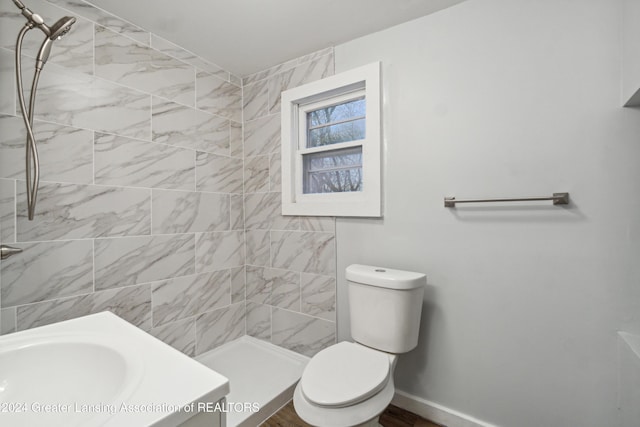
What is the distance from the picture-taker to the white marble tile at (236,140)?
2.21 meters

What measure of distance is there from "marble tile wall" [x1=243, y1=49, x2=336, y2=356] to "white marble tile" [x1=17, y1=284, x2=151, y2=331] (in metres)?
0.77

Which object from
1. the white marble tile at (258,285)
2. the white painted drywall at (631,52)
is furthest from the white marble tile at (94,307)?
the white painted drywall at (631,52)

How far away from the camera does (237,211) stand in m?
2.26

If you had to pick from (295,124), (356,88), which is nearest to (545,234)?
(356,88)

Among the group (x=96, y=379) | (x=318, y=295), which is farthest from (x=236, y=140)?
(x=96, y=379)

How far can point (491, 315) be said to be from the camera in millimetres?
1373

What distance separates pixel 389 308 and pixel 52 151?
5.93ft

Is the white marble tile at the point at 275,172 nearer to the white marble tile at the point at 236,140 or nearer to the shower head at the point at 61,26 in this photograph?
the white marble tile at the point at 236,140

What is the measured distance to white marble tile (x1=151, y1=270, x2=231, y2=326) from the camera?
1775 millimetres

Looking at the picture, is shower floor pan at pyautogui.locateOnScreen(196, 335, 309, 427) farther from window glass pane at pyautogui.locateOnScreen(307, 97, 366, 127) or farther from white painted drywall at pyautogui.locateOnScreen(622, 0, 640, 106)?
white painted drywall at pyautogui.locateOnScreen(622, 0, 640, 106)

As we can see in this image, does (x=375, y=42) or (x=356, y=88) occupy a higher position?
(x=375, y=42)

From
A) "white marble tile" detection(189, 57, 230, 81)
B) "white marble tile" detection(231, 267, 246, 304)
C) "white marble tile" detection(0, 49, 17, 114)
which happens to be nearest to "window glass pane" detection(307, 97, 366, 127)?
"white marble tile" detection(189, 57, 230, 81)

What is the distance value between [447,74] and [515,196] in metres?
0.70

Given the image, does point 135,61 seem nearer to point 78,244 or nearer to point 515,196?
point 78,244
